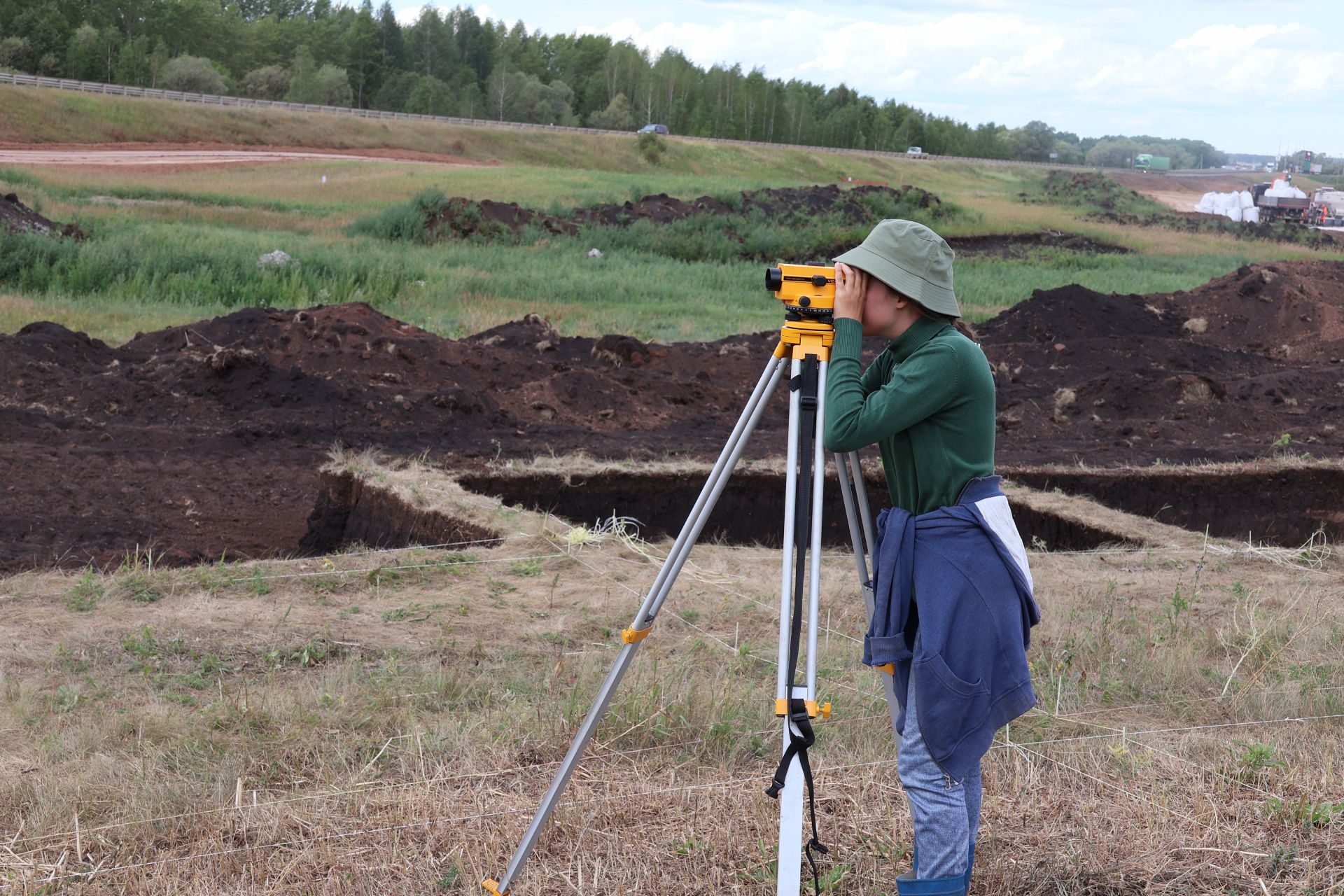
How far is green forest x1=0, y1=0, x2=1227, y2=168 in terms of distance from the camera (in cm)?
5975

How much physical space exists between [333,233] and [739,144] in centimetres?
4129

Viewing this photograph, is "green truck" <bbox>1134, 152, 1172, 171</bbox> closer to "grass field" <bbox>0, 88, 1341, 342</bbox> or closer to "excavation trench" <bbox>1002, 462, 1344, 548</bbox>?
"grass field" <bbox>0, 88, 1341, 342</bbox>

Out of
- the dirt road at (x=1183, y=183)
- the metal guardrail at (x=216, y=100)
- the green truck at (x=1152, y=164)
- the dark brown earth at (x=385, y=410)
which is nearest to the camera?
the dark brown earth at (x=385, y=410)

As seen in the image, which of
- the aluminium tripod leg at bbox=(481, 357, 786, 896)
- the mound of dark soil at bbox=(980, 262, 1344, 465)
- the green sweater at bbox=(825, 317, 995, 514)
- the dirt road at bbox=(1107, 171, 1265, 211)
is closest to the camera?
the green sweater at bbox=(825, 317, 995, 514)

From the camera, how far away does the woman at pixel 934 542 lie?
8.79 ft

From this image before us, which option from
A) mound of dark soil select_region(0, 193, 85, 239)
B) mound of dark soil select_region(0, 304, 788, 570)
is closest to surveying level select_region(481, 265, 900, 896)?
mound of dark soil select_region(0, 304, 788, 570)

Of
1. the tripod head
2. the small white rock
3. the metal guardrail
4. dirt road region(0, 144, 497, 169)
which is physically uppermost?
the metal guardrail

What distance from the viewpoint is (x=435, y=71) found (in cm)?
8419

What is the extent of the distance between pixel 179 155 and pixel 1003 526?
4345 cm

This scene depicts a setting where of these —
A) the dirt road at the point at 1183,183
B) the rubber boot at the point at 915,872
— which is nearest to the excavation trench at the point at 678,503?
the rubber boot at the point at 915,872

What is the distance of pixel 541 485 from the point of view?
30.8ft

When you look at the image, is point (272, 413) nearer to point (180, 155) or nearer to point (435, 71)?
point (180, 155)

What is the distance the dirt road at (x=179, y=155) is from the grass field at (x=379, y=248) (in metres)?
0.90

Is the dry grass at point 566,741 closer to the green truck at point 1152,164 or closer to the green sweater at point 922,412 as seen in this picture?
the green sweater at point 922,412
